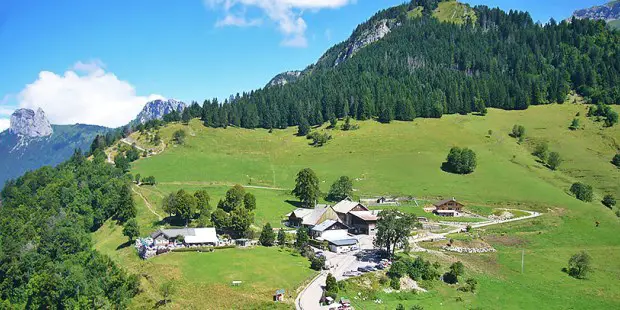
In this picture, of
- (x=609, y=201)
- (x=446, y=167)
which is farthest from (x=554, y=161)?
(x=446, y=167)

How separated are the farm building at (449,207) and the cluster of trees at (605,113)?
95723mm

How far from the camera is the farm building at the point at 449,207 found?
102 meters

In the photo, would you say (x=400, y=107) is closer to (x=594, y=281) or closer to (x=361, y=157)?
(x=361, y=157)

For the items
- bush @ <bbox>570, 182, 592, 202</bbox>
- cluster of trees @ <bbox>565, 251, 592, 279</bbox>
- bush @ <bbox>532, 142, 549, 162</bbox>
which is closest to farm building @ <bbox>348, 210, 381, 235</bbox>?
cluster of trees @ <bbox>565, 251, 592, 279</bbox>

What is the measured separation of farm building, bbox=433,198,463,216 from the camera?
10238cm

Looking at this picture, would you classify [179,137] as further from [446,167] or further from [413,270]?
[413,270]

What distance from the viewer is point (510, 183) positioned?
119188 millimetres

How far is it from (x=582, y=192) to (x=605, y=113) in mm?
78862

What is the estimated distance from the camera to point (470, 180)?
12269cm

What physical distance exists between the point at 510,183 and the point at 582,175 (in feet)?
85.5

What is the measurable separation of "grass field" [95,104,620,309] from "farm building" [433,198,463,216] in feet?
22.4

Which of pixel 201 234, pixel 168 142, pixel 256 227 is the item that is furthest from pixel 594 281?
pixel 168 142

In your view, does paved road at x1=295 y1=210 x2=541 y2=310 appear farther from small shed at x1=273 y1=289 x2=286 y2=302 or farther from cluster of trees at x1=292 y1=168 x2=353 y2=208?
cluster of trees at x1=292 y1=168 x2=353 y2=208

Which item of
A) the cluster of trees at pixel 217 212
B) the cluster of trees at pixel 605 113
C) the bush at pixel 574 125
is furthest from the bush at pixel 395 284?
the cluster of trees at pixel 605 113
